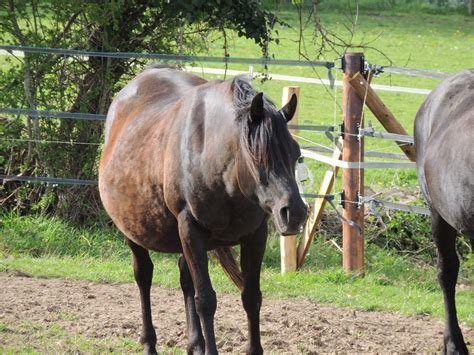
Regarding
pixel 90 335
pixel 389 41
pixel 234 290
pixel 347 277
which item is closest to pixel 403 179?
pixel 347 277

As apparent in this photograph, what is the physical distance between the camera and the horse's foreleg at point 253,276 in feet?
16.5

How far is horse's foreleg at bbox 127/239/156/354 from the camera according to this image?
5657 mm

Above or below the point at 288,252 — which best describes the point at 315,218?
above

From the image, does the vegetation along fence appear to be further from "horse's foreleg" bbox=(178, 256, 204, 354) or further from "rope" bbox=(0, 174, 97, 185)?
"horse's foreleg" bbox=(178, 256, 204, 354)

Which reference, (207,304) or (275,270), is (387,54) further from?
(207,304)

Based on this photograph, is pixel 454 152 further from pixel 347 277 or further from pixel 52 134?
pixel 52 134

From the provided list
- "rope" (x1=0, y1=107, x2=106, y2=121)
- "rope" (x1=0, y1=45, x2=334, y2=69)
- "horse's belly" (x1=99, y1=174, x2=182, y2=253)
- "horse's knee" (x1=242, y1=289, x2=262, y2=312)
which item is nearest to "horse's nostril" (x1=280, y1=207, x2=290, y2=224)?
"horse's knee" (x1=242, y1=289, x2=262, y2=312)

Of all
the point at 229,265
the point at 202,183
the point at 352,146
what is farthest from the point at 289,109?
the point at 352,146

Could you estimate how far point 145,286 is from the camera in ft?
19.4

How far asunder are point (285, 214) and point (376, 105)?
368cm

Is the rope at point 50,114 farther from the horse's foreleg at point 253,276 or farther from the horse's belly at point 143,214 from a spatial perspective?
the horse's foreleg at point 253,276

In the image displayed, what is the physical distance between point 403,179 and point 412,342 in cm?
490

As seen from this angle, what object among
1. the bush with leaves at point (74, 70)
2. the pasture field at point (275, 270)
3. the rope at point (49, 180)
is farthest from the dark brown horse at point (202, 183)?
the bush with leaves at point (74, 70)

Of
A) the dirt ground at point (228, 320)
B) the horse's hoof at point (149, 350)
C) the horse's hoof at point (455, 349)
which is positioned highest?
the horse's hoof at point (149, 350)
